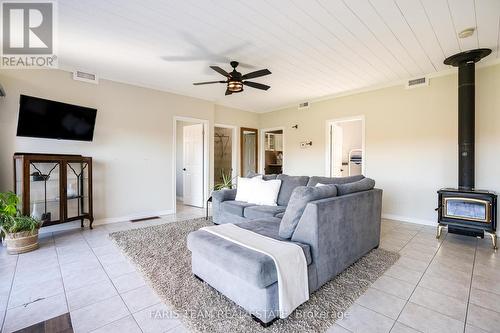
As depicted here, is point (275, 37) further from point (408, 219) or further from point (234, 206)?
point (408, 219)

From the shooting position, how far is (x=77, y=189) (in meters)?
3.79

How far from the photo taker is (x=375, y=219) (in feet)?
9.43

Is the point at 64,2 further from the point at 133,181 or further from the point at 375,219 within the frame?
the point at 375,219

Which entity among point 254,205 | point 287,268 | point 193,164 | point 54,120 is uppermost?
point 54,120

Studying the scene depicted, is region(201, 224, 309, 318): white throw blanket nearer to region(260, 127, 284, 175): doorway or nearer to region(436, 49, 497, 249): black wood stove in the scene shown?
region(436, 49, 497, 249): black wood stove

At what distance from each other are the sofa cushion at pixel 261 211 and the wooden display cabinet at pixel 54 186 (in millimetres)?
2555

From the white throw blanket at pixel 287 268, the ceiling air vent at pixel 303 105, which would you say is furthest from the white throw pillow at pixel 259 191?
the ceiling air vent at pixel 303 105

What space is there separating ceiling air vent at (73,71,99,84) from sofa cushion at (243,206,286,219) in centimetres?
336

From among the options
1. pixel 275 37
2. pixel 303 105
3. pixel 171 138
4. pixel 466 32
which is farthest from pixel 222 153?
pixel 466 32

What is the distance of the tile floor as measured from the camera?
5.40 ft

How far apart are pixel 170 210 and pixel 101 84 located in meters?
2.67

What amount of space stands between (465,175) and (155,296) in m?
4.19

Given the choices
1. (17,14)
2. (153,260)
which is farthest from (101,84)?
(153,260)

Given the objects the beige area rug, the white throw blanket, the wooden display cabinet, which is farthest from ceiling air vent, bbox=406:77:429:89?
the wooden display cabinet
